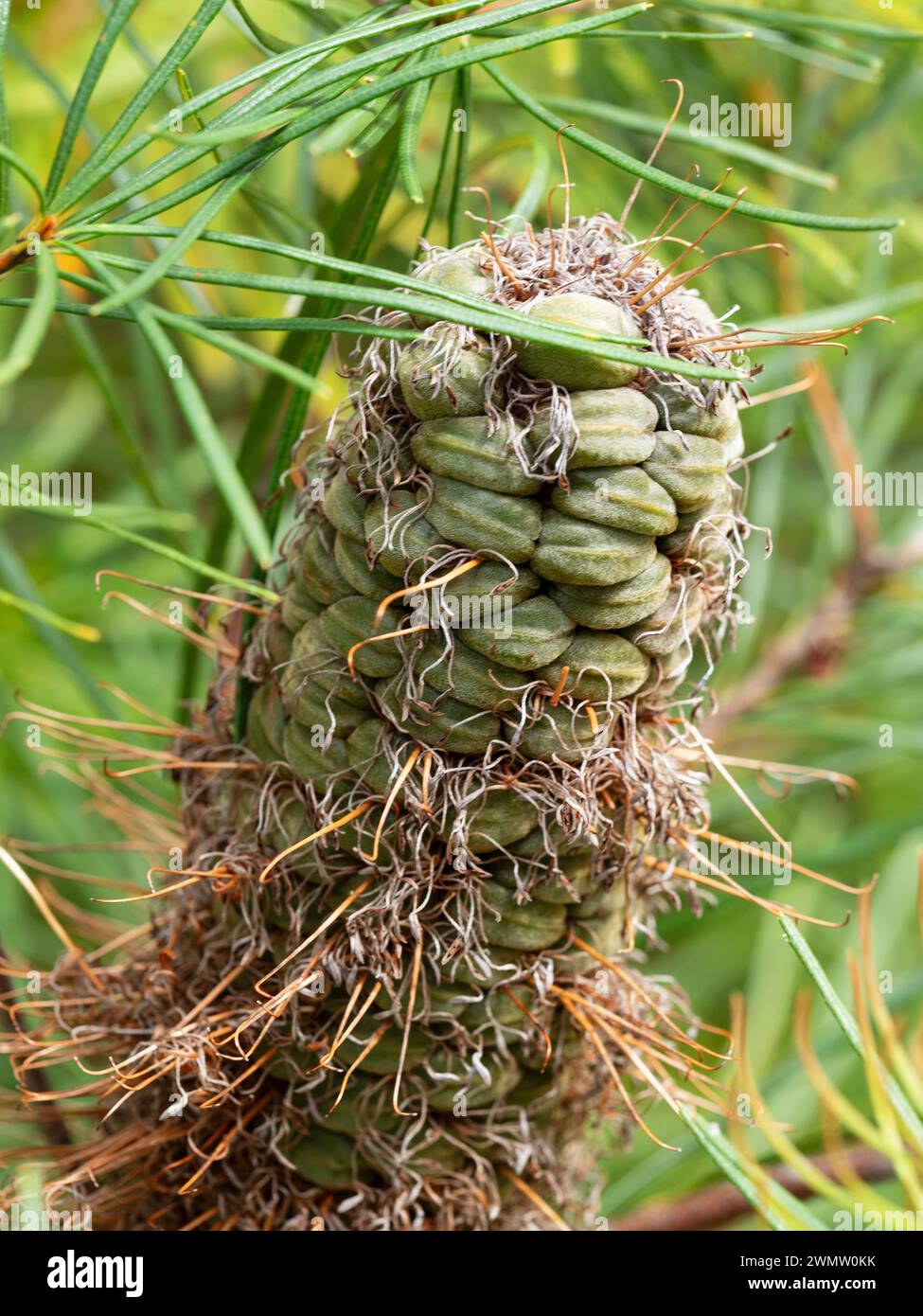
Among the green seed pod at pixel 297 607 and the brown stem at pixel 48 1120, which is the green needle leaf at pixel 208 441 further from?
the brown stem at pixel 48 1120

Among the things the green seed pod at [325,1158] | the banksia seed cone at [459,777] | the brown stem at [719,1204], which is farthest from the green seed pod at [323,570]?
the brown stem at [719,1204]

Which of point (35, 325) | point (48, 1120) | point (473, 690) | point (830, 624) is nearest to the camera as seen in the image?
point (35, 325)

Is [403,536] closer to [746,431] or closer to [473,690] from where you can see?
[473,690]

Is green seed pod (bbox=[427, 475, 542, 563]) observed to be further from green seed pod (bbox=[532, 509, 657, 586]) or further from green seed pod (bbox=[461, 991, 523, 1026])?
green seed pod (bbox=[461, 991, 523, 1026])

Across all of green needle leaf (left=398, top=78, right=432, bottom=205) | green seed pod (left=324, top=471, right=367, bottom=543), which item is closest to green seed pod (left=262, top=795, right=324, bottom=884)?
green seed pod (left=324, top=471, right=367, bottom=543)

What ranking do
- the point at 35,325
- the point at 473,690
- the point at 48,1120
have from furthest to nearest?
1. the point at 48,1120
2. the point at 473,690
3. the point at 35,325

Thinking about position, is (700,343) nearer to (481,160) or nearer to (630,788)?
(630,788)

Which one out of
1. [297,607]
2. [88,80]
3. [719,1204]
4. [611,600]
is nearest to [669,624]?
[611,600]
